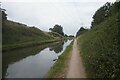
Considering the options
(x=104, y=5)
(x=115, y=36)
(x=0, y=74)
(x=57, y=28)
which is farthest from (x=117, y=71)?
(x=57, y=28)

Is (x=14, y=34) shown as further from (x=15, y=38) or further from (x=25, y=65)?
(x=25, y=65)

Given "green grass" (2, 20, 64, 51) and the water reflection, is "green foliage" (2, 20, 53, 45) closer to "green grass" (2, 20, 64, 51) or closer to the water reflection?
"green grass" (2, 20, 64, 51)

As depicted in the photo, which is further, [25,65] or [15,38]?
[15,38]

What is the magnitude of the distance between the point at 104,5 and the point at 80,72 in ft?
147

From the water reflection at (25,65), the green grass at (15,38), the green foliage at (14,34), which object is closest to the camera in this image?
the water reflection at (25,65)

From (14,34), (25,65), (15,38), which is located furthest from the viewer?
→ (14,34)

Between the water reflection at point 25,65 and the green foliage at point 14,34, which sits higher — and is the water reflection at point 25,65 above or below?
below

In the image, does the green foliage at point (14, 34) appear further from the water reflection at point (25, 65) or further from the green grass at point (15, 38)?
the water reflection at point (25, 65)

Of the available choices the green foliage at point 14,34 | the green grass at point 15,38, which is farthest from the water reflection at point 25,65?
the green foliage at point 14,34

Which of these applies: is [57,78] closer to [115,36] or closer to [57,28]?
[115,36]

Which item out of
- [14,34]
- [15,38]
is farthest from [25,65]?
[14,34]

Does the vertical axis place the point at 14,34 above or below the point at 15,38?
above

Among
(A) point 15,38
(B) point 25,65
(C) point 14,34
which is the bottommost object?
(B) point 25,65

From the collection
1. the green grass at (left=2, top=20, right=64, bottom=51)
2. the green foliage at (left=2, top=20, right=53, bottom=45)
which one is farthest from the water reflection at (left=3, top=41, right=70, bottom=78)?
the green foliage at (left=2, top=20, right=53, bottom=45)
